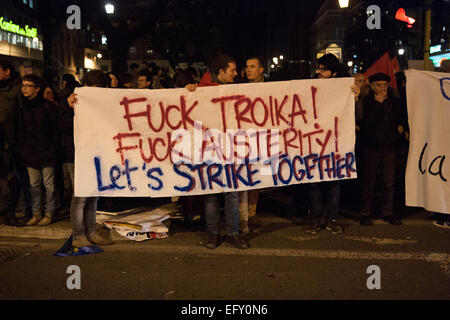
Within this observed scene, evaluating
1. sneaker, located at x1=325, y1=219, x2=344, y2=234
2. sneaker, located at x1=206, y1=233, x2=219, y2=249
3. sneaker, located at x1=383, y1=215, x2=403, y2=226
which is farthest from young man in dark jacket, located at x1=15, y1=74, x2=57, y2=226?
sneaker, located at x1=383, y1=215, x2=403, y2=226

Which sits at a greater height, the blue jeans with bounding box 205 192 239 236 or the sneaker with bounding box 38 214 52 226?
the blue jeans with bounding box 205 192 239 236

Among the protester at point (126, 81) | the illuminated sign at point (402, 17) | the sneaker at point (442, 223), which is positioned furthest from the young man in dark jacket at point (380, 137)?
the illuminated sign at point (402, 17)

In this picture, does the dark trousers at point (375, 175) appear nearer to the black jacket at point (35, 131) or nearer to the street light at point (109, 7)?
the black jacket at point (35, 131)

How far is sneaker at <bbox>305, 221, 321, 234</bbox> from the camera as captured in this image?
225 inches

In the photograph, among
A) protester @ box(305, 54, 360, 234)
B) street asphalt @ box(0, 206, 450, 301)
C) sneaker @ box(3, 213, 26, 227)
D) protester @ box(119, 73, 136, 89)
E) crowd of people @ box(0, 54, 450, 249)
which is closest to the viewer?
street asphalt @ box(0, 206, 450, 301)

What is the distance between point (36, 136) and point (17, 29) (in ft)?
83.3

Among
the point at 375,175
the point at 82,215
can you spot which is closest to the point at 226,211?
the point at 82,215

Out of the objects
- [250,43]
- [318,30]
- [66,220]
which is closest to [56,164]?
[66,220]

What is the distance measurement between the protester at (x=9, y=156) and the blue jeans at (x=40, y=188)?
181 millimetres

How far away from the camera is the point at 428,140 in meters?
5.88

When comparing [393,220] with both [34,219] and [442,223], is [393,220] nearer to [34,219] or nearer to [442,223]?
[442,223]

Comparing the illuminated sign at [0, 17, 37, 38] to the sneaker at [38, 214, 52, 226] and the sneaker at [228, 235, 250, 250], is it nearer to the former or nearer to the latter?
the sneaker at [38, 214, 52, 226]

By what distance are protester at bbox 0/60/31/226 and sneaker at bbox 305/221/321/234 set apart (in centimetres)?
331
